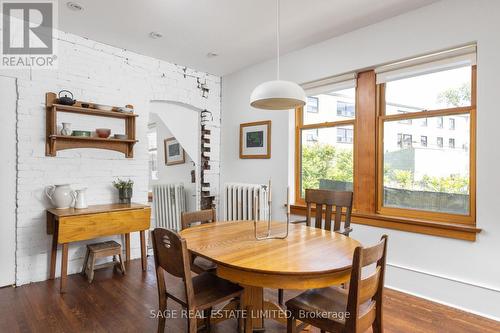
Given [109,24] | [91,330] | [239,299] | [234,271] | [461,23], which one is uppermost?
[109,24]

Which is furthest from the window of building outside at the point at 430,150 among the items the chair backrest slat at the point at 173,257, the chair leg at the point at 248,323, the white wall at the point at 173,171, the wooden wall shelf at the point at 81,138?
the wooden wall shelf at the point at 81,138

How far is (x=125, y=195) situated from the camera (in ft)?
11.4

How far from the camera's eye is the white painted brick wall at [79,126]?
2982 millimetres

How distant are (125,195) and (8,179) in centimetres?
109

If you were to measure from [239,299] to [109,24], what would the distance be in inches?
114

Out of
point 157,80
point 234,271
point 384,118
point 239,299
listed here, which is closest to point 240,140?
point 157,80

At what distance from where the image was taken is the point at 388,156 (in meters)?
3.06

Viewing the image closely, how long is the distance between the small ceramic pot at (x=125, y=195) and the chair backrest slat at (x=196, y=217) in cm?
132

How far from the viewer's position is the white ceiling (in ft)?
8.67

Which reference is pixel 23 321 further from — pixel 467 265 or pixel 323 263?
pixel 467 265

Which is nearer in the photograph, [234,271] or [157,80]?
[234,271]

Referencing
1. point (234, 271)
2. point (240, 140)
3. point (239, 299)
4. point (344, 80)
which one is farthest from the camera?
point (240, 140)

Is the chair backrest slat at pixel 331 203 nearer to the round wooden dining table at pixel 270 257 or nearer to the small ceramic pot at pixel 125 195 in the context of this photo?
the round wooden dining table at pixel 270 257

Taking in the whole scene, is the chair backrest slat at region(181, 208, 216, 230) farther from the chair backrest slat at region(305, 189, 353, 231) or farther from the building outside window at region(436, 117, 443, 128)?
the building outside window at region(436, 117, 443, 128)
